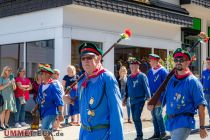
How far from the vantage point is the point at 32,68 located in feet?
48.9

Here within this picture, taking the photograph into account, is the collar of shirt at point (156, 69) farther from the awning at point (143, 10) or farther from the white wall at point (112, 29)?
the white wall at point (112, 29)

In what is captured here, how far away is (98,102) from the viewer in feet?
13.2

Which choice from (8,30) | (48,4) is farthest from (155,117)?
(8,30)

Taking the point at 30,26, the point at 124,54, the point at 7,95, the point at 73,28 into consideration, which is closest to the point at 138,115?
the point at 7,95

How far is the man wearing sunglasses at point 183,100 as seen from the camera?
5533 millimetres

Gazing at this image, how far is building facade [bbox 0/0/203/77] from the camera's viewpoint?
1361 cm

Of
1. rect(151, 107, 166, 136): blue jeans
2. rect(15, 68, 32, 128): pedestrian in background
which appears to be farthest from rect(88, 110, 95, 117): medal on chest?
rect(15, 68, 32, 128): pedestrian in background

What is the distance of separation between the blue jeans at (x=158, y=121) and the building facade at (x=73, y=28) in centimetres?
506

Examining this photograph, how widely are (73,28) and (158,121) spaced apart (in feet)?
18.6

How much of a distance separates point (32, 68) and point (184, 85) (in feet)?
32.9

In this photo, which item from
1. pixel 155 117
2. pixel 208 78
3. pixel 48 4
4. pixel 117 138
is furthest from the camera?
pixel 48 4

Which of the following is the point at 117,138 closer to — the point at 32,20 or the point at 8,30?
the point at 32,20

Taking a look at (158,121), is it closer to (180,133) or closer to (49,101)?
(49,101)

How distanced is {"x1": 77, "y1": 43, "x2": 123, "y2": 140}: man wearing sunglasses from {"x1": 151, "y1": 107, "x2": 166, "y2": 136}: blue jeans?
513cm
